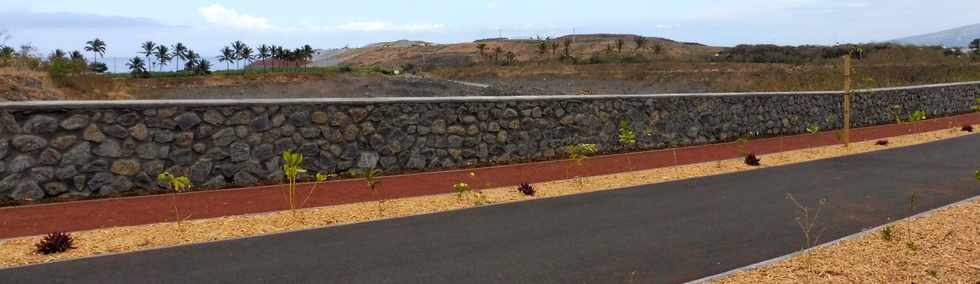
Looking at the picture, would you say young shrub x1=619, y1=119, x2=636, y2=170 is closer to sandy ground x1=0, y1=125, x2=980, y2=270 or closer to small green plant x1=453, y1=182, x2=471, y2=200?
sandy ground x1=0, y1=125, x2=980, y2=270

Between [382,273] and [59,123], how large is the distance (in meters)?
5.53

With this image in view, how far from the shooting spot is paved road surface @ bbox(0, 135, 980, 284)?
6.62 metres

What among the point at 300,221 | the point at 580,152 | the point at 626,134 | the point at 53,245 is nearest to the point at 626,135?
the point at 626,134

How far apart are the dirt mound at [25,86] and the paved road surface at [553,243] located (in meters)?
20.1

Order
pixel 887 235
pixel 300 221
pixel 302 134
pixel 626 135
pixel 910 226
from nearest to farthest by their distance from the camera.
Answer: pixel 887 235
pixel 910 226
pixel 300 221
pixel 302 134
pixel 626 135

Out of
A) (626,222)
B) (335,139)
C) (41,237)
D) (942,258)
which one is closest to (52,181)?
(41,237)

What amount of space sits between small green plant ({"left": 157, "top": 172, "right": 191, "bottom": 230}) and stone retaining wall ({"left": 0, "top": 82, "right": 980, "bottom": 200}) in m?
0.18

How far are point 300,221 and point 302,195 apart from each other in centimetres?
165

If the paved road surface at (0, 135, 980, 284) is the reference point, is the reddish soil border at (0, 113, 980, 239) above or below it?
above

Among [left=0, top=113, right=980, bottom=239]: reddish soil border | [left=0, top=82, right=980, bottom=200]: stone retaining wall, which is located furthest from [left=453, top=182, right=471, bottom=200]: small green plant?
[left=0, top=82, right=980, bottom=200]: stone retaining wall

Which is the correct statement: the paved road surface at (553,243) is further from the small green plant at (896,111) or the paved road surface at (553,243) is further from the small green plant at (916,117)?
the small green plant at (896,111)

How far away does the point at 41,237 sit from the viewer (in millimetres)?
8070

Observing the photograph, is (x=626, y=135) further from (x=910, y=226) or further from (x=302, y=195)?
(x=910, y=226)

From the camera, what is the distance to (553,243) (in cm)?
792
